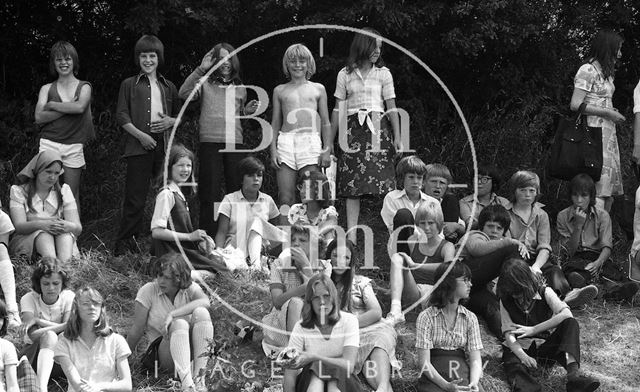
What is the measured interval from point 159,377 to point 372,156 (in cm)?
234

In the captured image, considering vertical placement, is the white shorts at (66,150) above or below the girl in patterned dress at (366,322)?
above

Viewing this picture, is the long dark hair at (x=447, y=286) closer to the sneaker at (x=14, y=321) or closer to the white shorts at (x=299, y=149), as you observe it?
the white shorts at (x=299, y=149)

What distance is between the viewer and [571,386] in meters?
6.70

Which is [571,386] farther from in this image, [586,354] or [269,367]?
[269,367]

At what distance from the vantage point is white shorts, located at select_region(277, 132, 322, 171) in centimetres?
801

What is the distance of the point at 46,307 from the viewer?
6.80 m

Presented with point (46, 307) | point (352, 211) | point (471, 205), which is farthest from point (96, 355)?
point (471, 205)

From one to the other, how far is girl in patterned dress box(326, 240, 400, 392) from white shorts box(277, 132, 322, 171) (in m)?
1.27

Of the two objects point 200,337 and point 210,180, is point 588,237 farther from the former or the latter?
point 200,337

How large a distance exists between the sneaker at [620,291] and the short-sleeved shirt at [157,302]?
2.89m

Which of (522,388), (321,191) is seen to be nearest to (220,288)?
(321,191)

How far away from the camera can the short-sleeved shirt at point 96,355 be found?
639 cm

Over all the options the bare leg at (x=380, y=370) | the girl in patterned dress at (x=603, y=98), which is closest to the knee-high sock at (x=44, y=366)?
the bare leg at (x=380, y=370)

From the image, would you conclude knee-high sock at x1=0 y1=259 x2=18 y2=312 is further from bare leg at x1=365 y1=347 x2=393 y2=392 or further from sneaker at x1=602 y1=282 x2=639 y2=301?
sneaker at x1=602 y1=282 x2=639 y2=301
